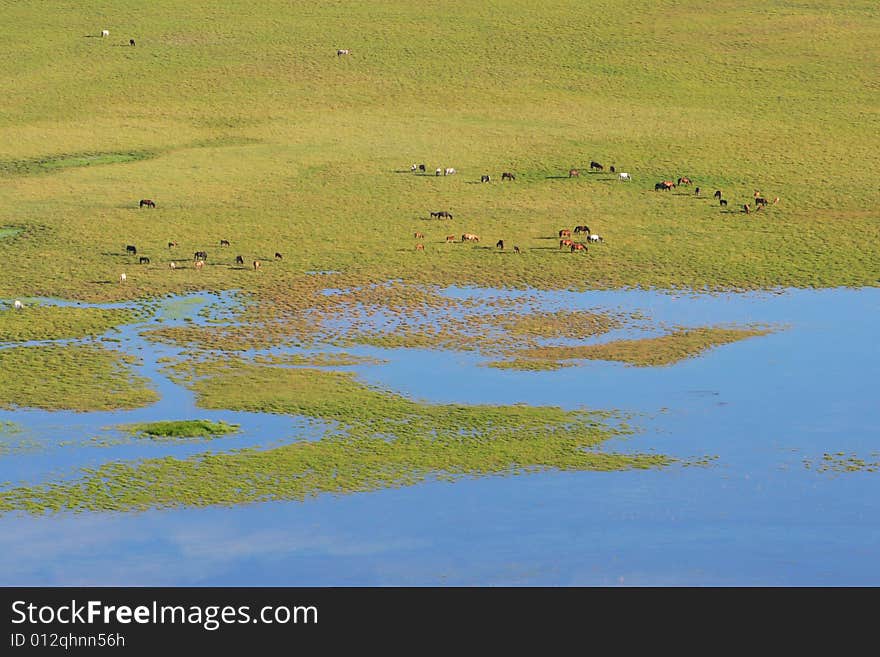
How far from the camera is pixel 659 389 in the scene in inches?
1876

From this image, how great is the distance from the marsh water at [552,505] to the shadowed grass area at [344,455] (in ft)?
2.01

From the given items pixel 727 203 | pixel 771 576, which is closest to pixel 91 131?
pixel 727 203

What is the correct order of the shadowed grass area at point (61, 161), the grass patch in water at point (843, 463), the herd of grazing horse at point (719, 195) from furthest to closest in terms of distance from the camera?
the shadowed grass area at point (61, 161), the herd of grazing horse at point (719, 195), the grass patch in water at point (843, 463)

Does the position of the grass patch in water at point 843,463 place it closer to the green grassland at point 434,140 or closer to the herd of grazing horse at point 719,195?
the green grassland at point 434,140

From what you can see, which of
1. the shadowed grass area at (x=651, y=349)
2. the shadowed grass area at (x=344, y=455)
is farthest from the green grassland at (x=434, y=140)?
the shadowed grass area at (x=344, y=455)

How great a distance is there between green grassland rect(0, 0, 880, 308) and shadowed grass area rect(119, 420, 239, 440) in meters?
13.4

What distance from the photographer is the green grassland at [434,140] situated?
62.0 m

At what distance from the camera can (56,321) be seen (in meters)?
53.4

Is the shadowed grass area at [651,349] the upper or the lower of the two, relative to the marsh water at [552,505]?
upper

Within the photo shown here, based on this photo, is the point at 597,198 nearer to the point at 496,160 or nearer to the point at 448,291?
the point at 496,160

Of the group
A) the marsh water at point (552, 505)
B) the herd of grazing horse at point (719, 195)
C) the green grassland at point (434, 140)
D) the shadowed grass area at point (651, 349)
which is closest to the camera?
the marsh water at point (552, 505)

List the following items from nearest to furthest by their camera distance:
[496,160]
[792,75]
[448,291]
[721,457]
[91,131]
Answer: [721,457] → [448,291] → [496,160] → [91,131] → [792,75]

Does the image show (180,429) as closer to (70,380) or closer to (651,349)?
(70,380)

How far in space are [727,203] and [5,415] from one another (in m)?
35.7
